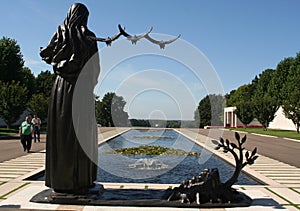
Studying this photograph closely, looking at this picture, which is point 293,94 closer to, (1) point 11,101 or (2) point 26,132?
(1) point 11,101

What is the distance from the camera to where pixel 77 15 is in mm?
5820

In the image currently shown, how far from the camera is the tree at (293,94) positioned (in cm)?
3579

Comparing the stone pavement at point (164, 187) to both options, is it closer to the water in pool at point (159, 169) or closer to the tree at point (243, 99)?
the water in pool at point (159, 169)

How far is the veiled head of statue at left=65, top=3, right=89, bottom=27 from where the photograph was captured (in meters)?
5.80

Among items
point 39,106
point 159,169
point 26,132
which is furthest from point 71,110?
point 39,106

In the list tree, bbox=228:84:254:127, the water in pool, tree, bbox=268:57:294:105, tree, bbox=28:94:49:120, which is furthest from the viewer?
tree, bbox=268:57:294:105

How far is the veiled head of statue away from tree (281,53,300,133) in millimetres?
33945

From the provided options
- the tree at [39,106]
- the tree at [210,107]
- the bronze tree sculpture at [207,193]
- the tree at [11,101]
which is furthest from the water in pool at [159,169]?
the tree at [39,106]

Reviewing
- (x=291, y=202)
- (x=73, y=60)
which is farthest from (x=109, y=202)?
(x=291, y=202)

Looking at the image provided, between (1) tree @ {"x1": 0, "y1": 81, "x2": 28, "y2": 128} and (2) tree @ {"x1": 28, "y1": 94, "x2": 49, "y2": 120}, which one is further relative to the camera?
(2) tree @ {"x1": 28, "y1": 94, "x2": 49, "y2": 120}

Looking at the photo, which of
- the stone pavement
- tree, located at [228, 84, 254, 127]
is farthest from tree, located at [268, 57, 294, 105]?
the stone pavement

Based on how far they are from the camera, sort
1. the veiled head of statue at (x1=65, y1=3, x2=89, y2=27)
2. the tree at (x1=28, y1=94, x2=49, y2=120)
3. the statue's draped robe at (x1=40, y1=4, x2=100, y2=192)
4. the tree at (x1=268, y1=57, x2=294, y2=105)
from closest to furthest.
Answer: the statue's draped robe at (x1=40, y1=4, x2=100, y2=192) → the veiled head of statue at (x1=65, y1=3, x2=89, y2=27) → the tree at (x1=28, y1=94, x2=49, y2=120) → the tree at (x1=268, y1=57, x2=294, y2=105)

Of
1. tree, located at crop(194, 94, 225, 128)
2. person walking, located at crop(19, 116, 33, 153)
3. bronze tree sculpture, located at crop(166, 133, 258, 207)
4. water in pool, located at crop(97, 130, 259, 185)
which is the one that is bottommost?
water in pool, located at crop(97, 130, 259, 185)

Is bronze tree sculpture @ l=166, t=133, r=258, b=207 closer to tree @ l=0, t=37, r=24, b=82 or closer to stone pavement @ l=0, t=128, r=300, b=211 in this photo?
stone pavement @ l=0, t=128, r=300, b=211
